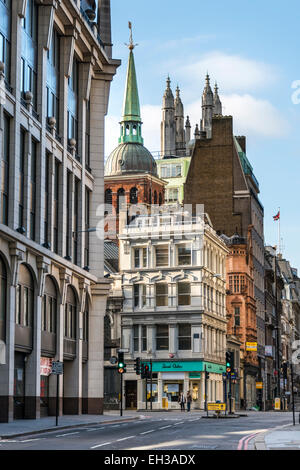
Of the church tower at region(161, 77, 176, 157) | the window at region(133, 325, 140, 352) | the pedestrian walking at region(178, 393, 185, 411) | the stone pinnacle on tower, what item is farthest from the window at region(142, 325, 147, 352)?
the stone pinnacle on tower

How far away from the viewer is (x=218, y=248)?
92.6m

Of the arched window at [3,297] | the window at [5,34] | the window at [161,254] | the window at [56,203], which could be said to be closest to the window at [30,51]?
the window at [5,34]

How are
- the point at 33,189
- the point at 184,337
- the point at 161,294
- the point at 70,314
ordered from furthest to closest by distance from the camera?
1. the point at 161,294
2. the point at 184,337
3. the point at 70,314
4. the point at 33,189

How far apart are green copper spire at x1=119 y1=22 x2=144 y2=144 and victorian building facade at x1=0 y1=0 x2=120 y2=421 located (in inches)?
3013

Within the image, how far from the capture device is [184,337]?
83.8m

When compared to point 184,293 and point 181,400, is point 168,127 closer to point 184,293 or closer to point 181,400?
point 184,293

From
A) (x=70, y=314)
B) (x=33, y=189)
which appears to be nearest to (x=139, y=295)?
(x=70, y=314)

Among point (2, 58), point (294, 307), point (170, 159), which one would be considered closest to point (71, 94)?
point (2, 58)

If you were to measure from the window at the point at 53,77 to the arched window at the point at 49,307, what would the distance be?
9312 millimetres

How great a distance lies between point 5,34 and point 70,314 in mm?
18124

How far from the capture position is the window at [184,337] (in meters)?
83.4

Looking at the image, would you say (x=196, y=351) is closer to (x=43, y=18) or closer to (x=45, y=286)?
(x=45, y=286)

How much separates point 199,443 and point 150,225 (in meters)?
60.8

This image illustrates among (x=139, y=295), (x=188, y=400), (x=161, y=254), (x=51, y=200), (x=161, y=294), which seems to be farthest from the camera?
(x=139, y=295)
